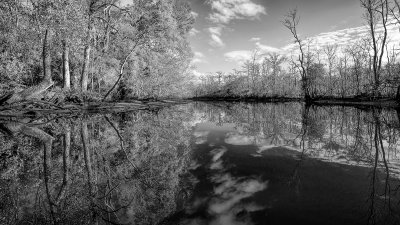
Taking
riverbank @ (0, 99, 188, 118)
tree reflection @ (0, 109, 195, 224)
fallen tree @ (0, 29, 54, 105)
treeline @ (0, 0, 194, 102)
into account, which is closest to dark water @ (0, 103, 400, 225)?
tree reflection @ (0, 109, 195, 224)

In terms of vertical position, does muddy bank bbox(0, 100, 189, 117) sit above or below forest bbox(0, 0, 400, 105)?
below

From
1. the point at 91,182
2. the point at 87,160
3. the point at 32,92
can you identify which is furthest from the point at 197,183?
the point at 32,92

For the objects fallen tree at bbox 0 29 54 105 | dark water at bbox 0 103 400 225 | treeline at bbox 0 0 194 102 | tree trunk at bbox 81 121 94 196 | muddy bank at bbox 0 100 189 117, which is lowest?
dark water at bbox 0 103 400 225

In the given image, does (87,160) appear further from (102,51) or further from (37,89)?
(102,51)

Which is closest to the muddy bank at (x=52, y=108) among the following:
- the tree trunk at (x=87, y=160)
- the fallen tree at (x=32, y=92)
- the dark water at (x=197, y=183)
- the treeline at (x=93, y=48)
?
the fallen tree at (x=32, y=92)

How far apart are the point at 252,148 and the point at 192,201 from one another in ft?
11.8

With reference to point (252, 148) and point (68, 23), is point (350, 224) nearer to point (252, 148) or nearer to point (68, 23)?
point (252, 148)

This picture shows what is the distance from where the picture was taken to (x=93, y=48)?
21531 millimetres

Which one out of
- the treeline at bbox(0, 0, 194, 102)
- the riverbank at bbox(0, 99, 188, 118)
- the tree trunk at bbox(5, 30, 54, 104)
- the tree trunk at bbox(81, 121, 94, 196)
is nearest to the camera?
the tree trunk at bbox(81, 121, 94, 196)

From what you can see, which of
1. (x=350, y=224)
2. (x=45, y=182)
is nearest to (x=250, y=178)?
(x=350, y=224)

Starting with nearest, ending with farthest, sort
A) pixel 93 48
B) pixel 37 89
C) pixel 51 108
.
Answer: pixel 37 89 → pixel 51 108 → pixel 93 48

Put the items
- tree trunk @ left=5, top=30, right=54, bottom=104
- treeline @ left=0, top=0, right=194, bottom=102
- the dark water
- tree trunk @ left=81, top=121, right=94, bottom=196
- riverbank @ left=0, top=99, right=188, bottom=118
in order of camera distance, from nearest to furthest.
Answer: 1. the dark water
2. tree trunk @ left=81, top=121, right=94, bottom=196
3. riverbank @ left=0, top=99, right=188, bottom=118
4. tree trunk @ left=5, top=30, right=54, bottom=104
5. treeline @ left=0, top=0, right=194, bottom=102

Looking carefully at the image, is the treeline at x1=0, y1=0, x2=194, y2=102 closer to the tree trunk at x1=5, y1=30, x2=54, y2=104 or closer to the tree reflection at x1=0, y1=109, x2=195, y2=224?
the tree trunk at x1=5, y1=30, x2=54, y2=104

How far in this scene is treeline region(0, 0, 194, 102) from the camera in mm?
14445
